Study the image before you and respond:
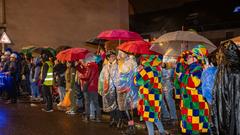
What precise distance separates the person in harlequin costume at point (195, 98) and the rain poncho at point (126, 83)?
1813 mm

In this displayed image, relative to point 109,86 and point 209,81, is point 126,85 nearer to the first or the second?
point 109,86

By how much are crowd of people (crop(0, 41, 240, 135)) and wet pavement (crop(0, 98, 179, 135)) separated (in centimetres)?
37

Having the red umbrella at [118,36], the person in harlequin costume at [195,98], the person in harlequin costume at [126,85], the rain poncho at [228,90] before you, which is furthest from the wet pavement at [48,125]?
the rain poncho at [228,90]

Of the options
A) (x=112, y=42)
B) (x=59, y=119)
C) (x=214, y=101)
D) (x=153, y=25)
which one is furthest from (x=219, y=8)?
(x=214, y=101)

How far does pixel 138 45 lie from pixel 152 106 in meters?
1.49

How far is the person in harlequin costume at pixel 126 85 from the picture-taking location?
7.86 metres

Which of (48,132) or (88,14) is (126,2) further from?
(48,132)

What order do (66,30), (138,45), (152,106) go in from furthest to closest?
(66,30) < (138,45) < (152,106)

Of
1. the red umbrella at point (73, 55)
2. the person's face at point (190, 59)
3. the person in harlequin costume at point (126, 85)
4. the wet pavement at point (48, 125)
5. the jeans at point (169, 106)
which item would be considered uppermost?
the red umbrella at point (73, 55)

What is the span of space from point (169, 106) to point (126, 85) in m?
1.57

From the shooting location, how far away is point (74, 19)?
2377 cm

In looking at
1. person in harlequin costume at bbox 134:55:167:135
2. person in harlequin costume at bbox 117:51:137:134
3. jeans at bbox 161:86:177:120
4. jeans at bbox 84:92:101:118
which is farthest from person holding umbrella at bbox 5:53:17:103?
person in harlequin costume at bbox 134:55:167:135

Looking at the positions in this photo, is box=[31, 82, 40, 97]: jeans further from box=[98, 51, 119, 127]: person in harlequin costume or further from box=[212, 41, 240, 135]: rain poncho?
box=[212, 41, 240, 135]: rain poncho

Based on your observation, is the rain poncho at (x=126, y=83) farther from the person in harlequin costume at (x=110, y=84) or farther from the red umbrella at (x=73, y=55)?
the red umbrella at (x=73, y=55)
